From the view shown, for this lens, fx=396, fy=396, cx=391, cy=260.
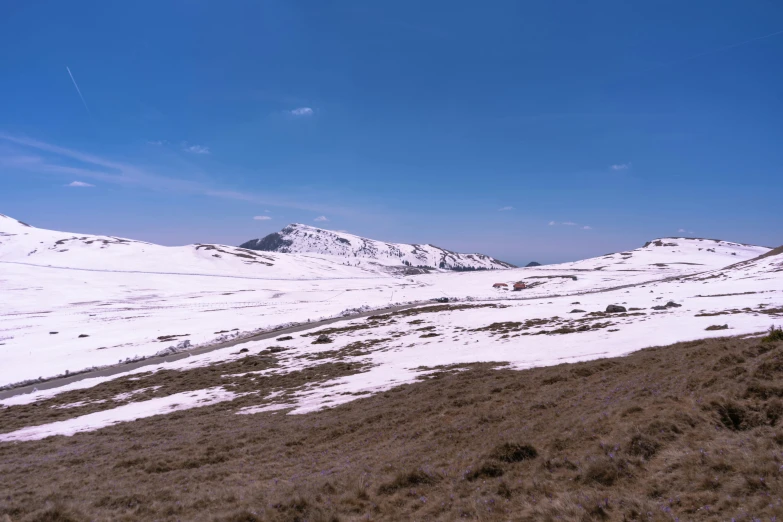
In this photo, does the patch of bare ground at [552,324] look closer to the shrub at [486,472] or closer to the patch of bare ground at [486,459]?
the patch of bare ground at [486,459]

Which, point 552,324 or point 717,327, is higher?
point 717,327

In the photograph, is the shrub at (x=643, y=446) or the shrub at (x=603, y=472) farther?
the shrub at (x=643, y=446)

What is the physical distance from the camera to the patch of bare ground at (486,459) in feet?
22.9

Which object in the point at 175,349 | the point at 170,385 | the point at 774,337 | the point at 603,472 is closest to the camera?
the point at 603,472

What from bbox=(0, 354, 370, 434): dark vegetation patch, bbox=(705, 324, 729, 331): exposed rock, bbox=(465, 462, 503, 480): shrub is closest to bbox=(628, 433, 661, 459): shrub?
bbox=(465, 462, 503, 480): shrub

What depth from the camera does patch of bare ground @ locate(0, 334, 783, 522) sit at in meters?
6.99

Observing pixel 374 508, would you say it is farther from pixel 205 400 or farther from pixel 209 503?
pixel 205 400

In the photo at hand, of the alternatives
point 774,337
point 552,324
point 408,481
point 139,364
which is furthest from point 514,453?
point 139,364

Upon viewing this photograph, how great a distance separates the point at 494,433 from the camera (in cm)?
1202

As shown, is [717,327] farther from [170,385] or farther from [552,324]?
[170,385]

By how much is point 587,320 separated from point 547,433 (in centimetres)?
2890

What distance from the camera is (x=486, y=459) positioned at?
31.2 feet

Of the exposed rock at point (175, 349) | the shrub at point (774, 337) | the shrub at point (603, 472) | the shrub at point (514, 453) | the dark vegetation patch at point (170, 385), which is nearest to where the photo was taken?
the shrub at point (603, 472)

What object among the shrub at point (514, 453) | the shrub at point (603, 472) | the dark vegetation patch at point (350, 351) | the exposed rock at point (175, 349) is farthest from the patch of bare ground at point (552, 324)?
the exposed rock at point (175, 349)
